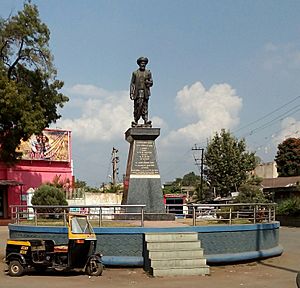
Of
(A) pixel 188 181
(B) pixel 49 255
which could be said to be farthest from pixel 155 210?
(A) pixel 188 181

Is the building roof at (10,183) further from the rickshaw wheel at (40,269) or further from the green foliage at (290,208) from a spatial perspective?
the rickshaw wheel at (40,269)

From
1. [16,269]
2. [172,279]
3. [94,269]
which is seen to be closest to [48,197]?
[16,269]

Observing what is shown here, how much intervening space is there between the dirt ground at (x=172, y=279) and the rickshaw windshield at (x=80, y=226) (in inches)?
44.1

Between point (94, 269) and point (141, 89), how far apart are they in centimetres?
866

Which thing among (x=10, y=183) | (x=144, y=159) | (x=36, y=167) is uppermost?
(x=36, y=167)

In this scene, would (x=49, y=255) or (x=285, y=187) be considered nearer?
(x=49, y=255)

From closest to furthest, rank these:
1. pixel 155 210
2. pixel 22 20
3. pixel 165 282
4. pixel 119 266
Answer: pixel 165 282 → pixel 119 266 → pixel 155 210 → pixel 22 20

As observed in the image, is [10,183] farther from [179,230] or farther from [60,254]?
[60,254]

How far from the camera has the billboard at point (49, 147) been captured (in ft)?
152

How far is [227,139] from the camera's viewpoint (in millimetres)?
51906

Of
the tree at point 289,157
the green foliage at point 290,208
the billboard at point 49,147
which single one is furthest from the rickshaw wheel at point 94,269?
the tree at point 289,157

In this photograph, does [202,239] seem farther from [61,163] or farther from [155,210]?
[61,163]

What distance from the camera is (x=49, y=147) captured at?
4772 centimetres

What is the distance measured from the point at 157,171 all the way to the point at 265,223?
4.63 m
